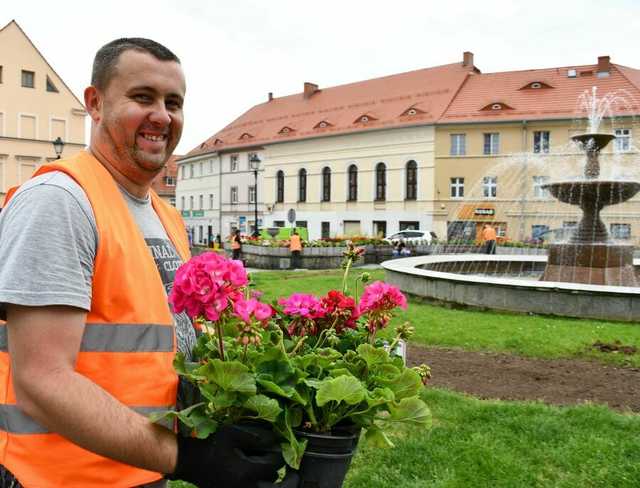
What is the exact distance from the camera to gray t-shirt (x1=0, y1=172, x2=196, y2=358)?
1.36m

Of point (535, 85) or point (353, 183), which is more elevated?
point (535, 85)

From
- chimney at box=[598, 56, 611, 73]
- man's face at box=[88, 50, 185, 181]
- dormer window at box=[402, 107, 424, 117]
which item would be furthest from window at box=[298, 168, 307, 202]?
man's face at box=[88, 50, 185, 181]

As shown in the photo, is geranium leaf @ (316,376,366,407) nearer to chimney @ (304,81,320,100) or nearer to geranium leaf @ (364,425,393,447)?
geranium leaf @ (364,425,393,447)

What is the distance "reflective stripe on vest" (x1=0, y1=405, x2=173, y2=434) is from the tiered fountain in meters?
11.5

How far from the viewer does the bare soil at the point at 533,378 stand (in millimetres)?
5520

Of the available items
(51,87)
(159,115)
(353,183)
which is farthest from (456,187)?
(159,115)

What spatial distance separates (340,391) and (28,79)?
49.0 meters

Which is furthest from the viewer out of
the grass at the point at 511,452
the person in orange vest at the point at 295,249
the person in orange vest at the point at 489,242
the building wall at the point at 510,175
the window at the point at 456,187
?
the window at the point at 456,187

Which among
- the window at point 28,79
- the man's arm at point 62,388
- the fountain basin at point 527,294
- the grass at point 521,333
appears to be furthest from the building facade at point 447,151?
the man's arm at point 62,388

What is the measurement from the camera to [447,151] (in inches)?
1716

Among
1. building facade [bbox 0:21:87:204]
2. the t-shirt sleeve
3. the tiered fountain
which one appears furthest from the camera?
building facade [bbox 0:21:87:204]

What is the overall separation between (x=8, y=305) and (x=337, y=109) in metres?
53.4

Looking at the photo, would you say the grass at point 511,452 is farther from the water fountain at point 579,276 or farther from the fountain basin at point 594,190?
the fountain basin at point 594,190

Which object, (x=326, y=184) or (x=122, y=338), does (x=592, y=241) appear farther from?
(x=326, y=184)
